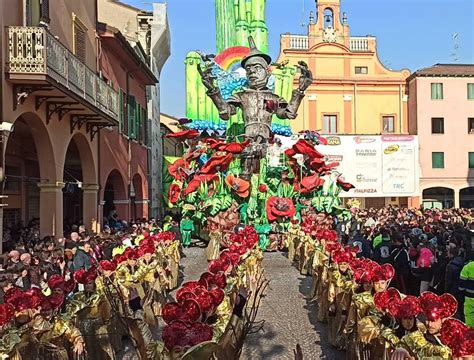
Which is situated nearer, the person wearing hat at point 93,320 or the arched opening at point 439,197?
the person wearing hat at point 93,320

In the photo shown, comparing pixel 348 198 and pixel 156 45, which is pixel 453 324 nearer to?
pixel 348 198

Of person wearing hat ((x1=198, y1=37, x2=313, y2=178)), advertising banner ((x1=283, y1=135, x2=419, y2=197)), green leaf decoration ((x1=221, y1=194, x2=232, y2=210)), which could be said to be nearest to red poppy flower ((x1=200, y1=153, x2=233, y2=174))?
person wearing hat ((x1=198, y1=37, x2=313, y2=178))

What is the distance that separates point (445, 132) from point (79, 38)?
1073 inches

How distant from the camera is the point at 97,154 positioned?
20984mm

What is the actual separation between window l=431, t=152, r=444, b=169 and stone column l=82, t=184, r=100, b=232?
83.7 feet

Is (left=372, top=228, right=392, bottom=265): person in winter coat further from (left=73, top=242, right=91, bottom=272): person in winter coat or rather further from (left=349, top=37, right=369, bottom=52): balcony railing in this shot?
(left=349, top=37, right=369, bottom=52): balcony railing

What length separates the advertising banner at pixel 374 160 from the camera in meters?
33.8

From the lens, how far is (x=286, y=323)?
10.8 m

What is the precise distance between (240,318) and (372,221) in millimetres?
14395

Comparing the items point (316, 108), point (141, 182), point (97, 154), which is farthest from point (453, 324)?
point (316, 108)

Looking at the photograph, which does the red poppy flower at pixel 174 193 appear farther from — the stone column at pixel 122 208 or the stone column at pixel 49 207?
the stone column at pixel 49 207

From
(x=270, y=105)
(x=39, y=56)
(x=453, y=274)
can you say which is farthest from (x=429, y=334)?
(x=270, y=105)

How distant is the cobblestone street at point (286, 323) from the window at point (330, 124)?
2488cm

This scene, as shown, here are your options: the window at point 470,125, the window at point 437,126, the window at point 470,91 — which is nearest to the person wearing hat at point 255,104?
the window at point 437,126
